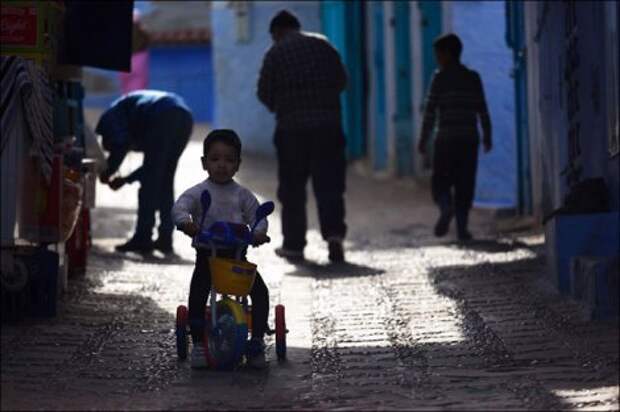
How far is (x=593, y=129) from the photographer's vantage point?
9.74 metres

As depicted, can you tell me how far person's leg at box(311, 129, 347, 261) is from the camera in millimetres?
12250

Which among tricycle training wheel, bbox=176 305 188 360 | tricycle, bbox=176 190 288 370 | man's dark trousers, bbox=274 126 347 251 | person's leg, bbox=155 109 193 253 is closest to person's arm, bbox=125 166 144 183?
person's leg, bbox=155 109 193 253

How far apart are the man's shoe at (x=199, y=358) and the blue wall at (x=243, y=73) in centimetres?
1865

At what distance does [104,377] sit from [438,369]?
56.9 inches

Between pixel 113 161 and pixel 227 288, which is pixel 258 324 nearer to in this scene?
pixel 227 288

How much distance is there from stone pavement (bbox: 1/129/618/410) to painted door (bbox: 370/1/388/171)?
9.97 m

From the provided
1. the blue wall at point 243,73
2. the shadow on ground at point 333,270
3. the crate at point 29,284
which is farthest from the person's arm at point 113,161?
the blue wall at point 243,73

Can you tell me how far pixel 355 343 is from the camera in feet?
25.7

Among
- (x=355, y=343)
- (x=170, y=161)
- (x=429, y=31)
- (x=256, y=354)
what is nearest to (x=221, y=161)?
(x=256, y=354)

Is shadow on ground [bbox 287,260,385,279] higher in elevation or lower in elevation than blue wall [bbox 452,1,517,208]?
lower

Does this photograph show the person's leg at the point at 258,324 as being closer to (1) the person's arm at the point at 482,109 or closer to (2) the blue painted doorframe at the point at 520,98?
(1) the person's arm at the point at 482,109

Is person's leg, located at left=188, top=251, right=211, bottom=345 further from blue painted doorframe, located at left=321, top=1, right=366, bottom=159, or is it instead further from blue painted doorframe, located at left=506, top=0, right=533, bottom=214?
blue painted doorframe, located at left=321, top=1, right=366, bottom=159

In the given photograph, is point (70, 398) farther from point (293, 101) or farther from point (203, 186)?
point (293, 101)

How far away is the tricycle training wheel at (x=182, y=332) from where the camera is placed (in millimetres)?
7348
